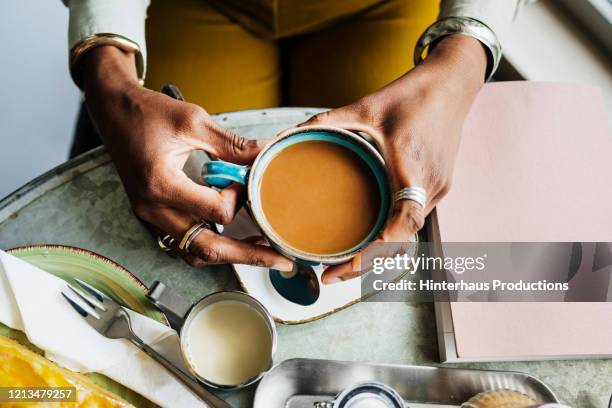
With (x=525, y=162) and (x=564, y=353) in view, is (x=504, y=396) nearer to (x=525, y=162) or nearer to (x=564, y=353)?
(x=564, y=353)

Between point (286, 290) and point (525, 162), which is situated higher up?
point (525, 162)

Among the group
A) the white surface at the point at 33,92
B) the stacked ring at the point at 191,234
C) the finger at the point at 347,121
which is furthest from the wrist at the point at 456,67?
the white surface at the point at 33,92

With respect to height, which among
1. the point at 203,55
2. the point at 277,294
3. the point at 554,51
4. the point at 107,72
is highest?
the point at 554,51

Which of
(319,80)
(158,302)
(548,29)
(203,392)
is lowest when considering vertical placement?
(203,392)

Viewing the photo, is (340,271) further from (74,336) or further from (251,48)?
(251,48)

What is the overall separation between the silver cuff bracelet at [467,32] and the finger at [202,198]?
1.26 feet

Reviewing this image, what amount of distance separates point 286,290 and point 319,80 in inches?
19.6

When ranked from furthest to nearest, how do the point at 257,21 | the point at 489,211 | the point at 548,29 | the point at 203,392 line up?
1. the point at 548,29
2. the point at 257,21
3. the point at 489,211
4. the point at 203,392

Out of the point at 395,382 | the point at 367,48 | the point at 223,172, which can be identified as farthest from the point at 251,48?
the point at 395,382

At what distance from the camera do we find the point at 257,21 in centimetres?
98

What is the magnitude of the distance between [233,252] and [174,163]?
0.44ft

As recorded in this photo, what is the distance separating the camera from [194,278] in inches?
27.7

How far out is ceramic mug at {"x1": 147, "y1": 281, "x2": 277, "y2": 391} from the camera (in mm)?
629

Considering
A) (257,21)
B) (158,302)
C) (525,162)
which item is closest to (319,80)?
(257,21)
